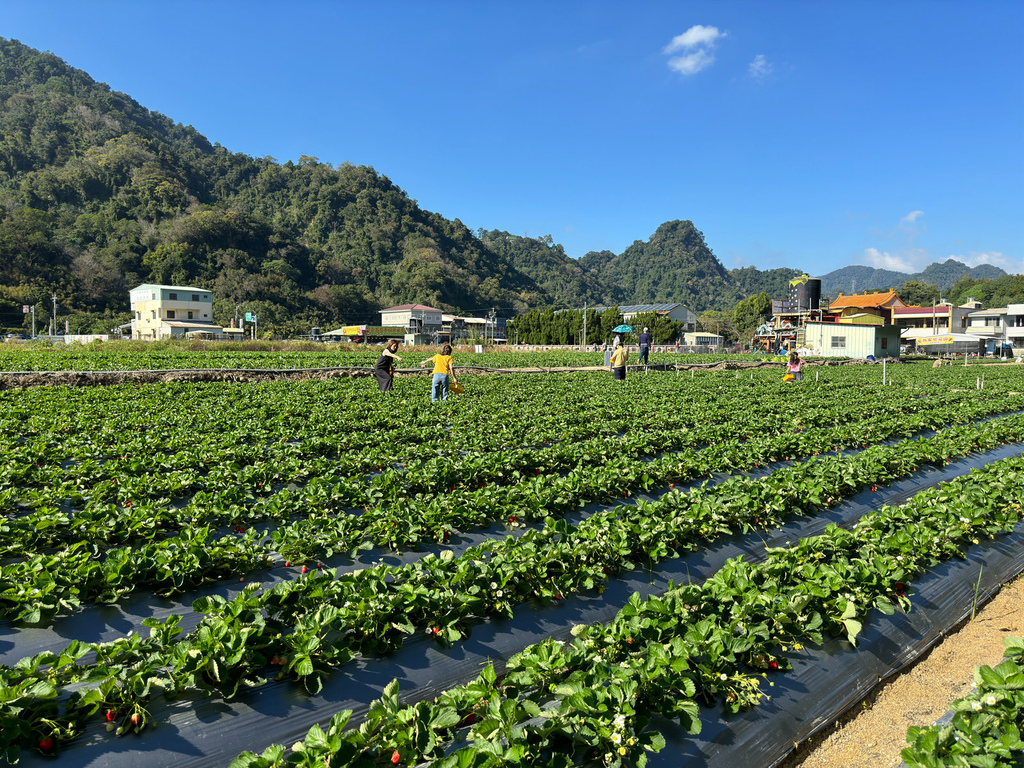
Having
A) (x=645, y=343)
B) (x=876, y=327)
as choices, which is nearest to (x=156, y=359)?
(x=645, y=343)

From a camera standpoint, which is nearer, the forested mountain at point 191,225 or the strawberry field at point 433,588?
the strawberry field at point 433,588

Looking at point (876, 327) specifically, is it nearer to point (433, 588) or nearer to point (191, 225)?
point (433, 588)

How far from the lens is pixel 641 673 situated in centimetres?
301

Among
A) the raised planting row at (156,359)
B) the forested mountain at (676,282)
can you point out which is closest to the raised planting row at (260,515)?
the raised planting row at (156,359)

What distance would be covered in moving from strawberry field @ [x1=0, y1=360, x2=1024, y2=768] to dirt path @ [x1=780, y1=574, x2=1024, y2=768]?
334 millimetres

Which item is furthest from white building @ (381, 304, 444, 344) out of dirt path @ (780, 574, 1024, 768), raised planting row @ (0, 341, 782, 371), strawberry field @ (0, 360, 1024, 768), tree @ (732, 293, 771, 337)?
dirt path @ (780, 574, 1024, 768)

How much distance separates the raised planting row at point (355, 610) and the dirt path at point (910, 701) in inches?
69.3

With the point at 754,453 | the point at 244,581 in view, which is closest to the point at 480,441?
the point at 754,453

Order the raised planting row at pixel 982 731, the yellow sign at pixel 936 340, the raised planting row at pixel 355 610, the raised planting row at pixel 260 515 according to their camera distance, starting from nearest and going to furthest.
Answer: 1. the raised planting row at pixel 982 731
2. the raised planting row at pixel 355 610
3. the raised planting row at pixel 260 515
4. the yellow sign at pixel 936 340

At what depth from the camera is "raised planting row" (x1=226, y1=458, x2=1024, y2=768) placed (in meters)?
2.64

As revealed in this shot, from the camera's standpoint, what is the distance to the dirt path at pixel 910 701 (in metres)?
3.16

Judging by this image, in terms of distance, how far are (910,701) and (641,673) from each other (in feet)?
6.72

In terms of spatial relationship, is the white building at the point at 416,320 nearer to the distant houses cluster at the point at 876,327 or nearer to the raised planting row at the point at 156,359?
the raised planting row at the point at 156,359

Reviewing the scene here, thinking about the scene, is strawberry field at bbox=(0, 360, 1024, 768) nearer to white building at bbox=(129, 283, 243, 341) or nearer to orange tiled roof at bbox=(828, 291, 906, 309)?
white building at bbox=(129, 283, 243, 341)
